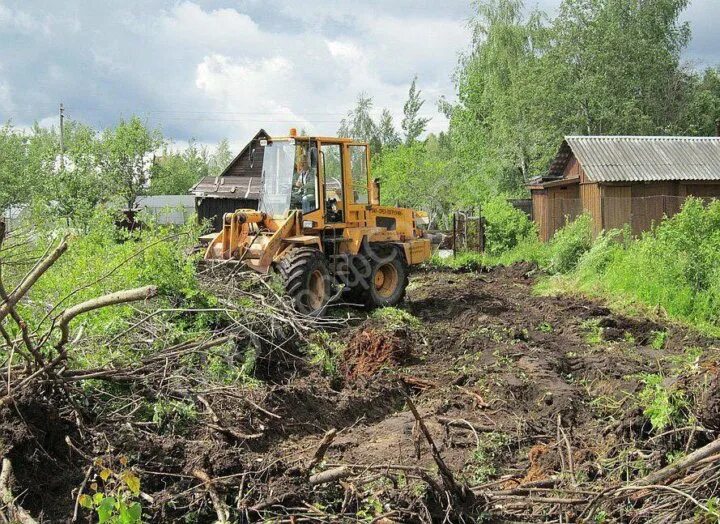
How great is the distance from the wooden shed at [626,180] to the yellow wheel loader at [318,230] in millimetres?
10796

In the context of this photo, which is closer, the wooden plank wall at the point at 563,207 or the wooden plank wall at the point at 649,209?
the wooden plank wall at the point at 649,209

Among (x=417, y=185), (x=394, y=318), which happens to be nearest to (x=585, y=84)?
(x=417, y=185)

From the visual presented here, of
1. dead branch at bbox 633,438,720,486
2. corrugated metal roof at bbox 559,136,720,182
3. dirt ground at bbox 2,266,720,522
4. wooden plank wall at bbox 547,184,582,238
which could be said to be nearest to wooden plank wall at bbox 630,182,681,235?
corrugated metal roof at bbox 559,136,720,182

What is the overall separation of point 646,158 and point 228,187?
1645 cm

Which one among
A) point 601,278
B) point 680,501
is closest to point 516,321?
point 601,278

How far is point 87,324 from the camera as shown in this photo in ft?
22.6

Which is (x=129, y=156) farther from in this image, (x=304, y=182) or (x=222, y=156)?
(x=222, y=156)

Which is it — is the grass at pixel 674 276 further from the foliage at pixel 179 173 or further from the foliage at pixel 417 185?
the foliage at pixel 179 173

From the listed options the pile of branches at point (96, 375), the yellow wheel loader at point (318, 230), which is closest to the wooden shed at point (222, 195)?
the yellow wheel loader at point (318, 230)

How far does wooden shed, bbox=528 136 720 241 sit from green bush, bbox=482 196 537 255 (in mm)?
1200

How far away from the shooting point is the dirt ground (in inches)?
184

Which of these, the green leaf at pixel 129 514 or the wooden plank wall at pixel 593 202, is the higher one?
the wooden plank wall at pixel 593 202

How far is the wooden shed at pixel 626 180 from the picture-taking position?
22297mm

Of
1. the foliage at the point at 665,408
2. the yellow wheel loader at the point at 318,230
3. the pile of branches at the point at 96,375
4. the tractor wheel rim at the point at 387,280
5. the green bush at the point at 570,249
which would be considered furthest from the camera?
the green bush at the point at 570,249
